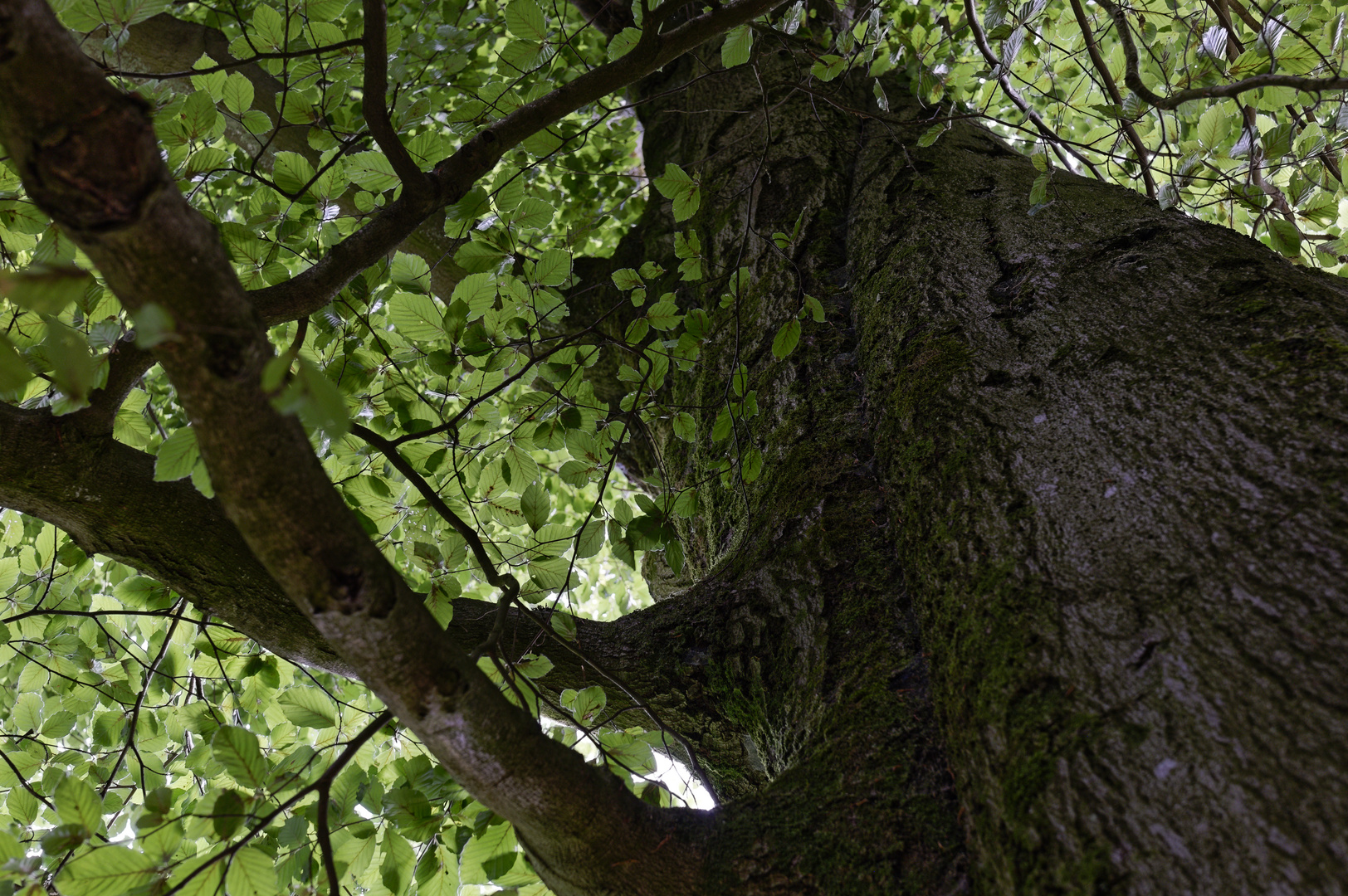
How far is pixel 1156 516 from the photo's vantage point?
96 centimetres

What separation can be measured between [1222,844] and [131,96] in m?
1.27

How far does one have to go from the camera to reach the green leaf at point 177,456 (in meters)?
1.12

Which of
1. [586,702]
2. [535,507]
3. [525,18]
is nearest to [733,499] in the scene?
[535,507]

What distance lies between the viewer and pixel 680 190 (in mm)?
1756

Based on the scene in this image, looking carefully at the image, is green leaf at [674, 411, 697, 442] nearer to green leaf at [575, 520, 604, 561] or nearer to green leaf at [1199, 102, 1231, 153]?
green leaf at [575, 520, 604, 561]

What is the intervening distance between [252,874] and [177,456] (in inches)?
26.1

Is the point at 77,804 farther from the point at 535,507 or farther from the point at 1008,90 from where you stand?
the point at 1008,90

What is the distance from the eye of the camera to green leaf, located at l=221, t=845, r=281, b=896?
3.81ft

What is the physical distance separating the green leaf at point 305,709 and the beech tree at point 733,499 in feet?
0.04

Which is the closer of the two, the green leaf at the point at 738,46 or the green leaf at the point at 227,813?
the green leaf at the point at 227,813

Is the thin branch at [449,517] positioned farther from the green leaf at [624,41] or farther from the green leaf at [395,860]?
the green leaf at [624,41]

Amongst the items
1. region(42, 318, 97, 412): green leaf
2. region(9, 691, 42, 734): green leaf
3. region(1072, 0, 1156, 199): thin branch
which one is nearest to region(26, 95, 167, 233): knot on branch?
region(42, 318, 97, 412): green leaf

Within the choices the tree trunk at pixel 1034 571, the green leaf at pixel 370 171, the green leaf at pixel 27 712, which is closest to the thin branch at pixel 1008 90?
the tree trunk at pixel 1034 571

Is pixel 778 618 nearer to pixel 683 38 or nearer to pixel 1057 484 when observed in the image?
pixel 1057 484
